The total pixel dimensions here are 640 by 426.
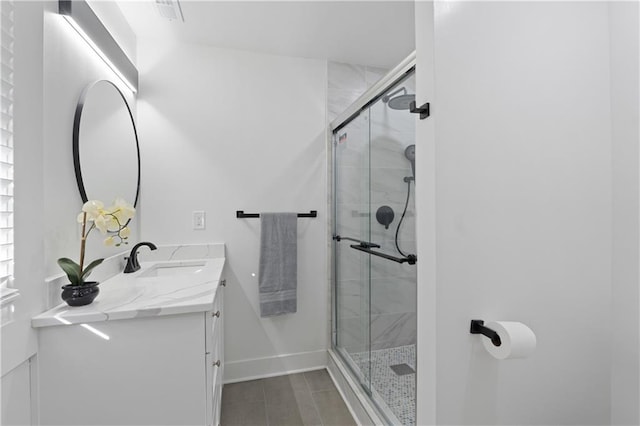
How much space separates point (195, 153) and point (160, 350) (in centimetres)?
139

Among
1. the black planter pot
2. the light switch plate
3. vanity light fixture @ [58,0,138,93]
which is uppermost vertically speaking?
vanity light fixture @ [58,0,138,93]

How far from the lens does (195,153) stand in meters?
2.05

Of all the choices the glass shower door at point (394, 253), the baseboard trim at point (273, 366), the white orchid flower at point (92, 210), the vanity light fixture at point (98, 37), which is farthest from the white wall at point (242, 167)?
the white orchid flower at point (92, 210)

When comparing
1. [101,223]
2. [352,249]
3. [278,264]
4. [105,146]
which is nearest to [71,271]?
[101,223]

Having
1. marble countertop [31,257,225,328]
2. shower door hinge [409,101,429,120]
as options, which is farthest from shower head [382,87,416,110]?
marble countertop [31,257,225,328]

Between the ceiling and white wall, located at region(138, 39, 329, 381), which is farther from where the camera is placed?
white wall, located at region(138, 39, 329, 381)

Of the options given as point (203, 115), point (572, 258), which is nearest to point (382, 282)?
point (572, 258)

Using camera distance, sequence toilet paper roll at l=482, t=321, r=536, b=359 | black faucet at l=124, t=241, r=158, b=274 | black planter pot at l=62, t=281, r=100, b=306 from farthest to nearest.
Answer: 1. black faucet at l=124, t=241, r=158, b=274
2. black planter pot at l=62, t=281, r=100, b=306
3. toilet paper roll at l=482, t=321, r=536, b=359

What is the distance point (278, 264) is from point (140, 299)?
1058 millimetres

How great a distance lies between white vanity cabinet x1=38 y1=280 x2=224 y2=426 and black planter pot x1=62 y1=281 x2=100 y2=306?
83 millimetres

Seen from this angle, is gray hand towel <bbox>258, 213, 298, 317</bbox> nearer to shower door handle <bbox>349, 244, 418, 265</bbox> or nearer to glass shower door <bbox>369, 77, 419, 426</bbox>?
shower door handle <bbox>349, 244, 418, 265</bbox>

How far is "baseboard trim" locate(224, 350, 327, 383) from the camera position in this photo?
2.12m

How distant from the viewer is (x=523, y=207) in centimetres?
92

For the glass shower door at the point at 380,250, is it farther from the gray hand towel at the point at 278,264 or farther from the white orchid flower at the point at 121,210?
the white orchid flower at the point at 121,210
